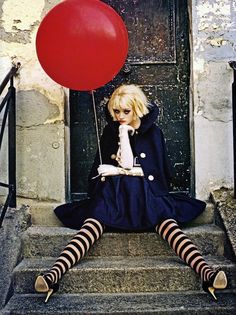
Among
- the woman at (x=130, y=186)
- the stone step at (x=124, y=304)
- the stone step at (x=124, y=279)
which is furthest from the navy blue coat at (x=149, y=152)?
the stone step at (x=124, y=304)

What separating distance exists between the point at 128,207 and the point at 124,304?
88 centimetres

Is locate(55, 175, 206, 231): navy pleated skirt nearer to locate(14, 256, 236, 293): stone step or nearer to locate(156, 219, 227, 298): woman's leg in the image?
locate(156, 219, 227, 298): woman's leg

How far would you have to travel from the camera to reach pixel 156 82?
4809mm

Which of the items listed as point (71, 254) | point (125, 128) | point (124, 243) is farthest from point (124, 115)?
point (71, 254)

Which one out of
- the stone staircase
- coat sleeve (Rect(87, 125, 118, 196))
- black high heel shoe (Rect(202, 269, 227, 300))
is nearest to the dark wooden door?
coat sleeve (Rect(87, 125, 118, 196))

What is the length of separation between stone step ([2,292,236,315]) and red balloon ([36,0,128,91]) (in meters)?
1.52

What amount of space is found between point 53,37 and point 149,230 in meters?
1.60

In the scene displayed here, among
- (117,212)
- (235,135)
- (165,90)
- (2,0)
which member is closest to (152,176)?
(117,212)

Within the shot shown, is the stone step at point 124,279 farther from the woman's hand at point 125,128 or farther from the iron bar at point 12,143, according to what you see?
the woman's hand at point 125,128

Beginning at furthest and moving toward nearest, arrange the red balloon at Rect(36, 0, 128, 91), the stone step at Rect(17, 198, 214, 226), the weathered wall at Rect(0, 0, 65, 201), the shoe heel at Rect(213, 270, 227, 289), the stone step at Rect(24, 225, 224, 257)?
the weathered wall at Rect(0, 0, 65, 201) < the stone step at Rect(17, 198, 214, 226) < the stone step at Rect(24, 225, 224, 257) < the red balloon at Rect(36, 0, 128, 91) < the shoe heel at Rect(213, 270, 227, 289)

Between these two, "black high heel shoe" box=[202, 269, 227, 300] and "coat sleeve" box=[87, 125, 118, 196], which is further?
"coat sleeve" box=[87, 125, 118, 196]

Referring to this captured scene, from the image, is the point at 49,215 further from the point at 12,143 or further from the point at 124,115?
the point at 124,115

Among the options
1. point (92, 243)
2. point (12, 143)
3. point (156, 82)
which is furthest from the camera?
point (156, 82)

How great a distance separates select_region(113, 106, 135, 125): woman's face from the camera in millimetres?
4068
